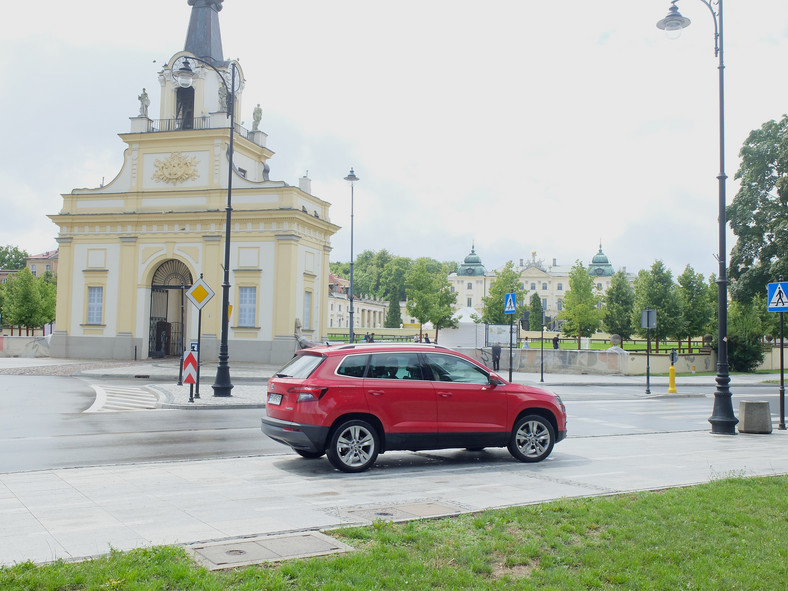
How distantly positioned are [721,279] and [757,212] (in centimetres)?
2593

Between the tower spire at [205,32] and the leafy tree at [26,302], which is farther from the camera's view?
the leafy tree at [26,302]

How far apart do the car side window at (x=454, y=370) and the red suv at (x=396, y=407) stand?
14mm

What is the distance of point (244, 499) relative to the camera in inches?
296

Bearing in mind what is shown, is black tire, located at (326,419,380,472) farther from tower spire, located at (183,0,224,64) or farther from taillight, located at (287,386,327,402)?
tower spire, located at (183,0,224,64)

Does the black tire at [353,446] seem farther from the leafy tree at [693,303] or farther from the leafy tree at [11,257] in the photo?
the leafy tree at [11,257]

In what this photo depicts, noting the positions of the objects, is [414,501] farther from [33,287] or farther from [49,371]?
[33,287]

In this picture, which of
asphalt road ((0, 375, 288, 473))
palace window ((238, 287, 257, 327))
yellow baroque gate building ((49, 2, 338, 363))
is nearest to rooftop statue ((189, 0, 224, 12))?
yellow baroque gate building ((49, 2, 338, 363))

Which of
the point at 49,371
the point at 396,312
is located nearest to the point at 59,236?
the point at 49,371

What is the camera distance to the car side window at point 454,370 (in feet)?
33.1

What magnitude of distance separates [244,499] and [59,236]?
38.0 metres

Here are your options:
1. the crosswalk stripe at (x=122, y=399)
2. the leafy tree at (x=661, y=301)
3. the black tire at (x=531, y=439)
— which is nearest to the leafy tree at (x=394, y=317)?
the leafy tree at (x=661, y=301)

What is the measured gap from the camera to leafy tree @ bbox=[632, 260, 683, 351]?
5081cm

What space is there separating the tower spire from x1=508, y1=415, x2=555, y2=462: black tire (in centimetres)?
3639

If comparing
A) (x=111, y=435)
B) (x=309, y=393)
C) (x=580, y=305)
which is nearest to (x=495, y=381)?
(x=309, y=393)
